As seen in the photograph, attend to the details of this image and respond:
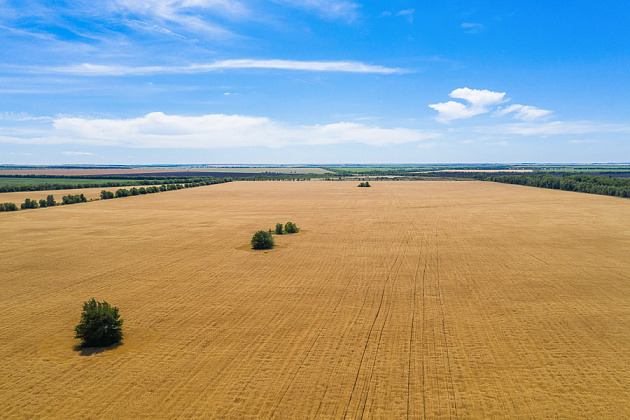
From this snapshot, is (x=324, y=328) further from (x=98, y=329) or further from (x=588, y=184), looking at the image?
(x=588, y=184)

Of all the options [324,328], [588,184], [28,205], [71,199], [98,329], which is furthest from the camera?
[588,184]

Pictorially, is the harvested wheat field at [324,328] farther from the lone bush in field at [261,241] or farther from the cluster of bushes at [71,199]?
the cluster of bushes at [71,199]

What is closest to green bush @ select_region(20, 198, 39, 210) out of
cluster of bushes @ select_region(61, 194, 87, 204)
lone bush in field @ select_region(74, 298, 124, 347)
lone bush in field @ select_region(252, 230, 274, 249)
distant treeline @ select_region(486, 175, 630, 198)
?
cluster of bushes @ select_region(61, 194, 87, 204)

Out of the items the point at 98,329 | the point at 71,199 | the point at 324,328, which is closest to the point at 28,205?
the point at 71,199

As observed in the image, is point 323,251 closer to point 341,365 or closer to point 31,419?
point 341,365

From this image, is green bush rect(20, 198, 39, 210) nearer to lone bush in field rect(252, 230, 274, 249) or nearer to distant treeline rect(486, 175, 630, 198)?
lone bush in field rect(252, 230, 274, 249)

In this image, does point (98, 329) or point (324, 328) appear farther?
point (324, 328)
